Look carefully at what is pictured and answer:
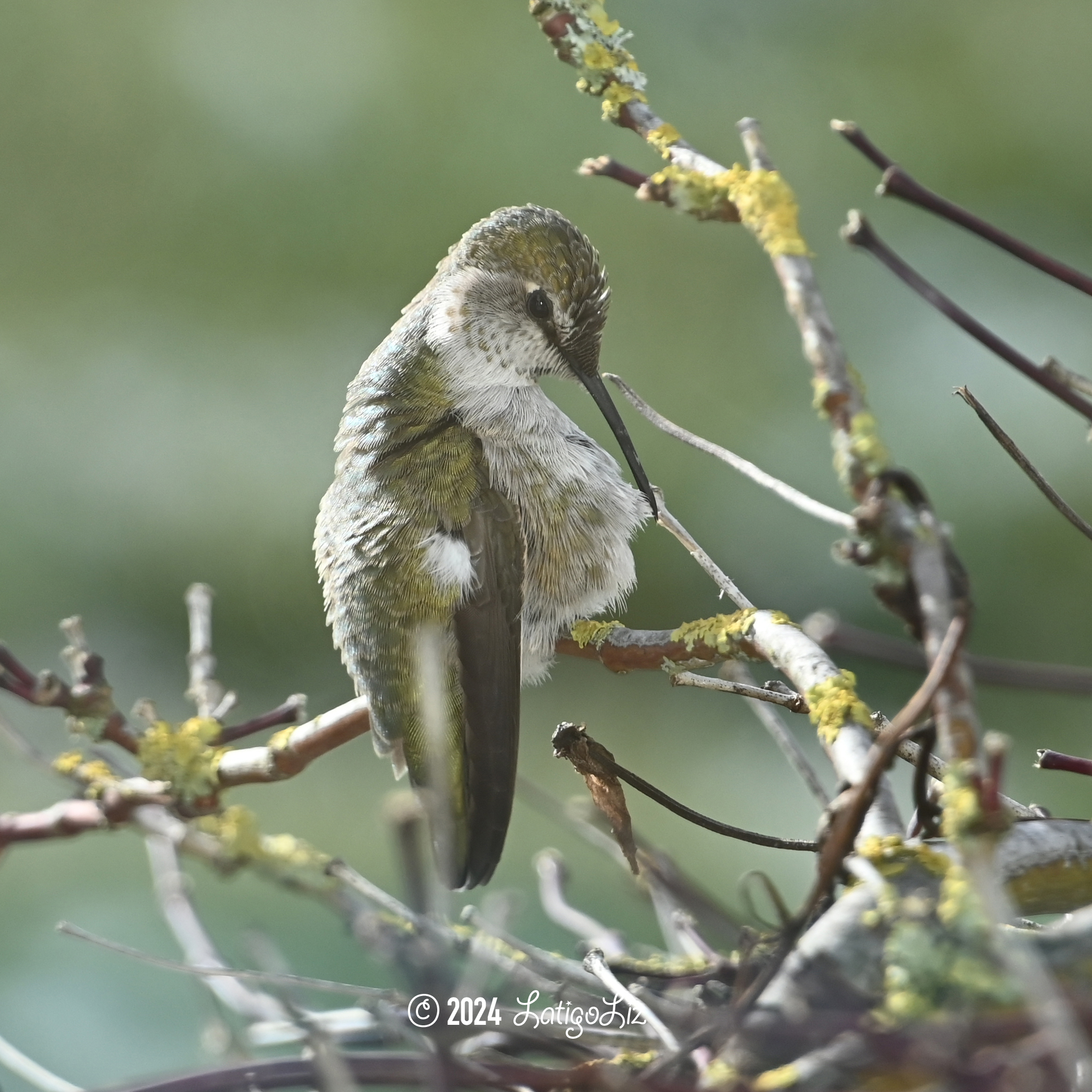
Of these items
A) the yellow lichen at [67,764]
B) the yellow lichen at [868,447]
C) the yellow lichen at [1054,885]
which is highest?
the yellow lichen at [67,764]

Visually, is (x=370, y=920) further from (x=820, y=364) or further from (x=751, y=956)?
(x=820, y=364)

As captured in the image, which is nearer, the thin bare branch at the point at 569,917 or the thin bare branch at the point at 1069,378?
the thin bare branch at the point at 1069,378

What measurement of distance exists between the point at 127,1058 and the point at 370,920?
1518 millimetres

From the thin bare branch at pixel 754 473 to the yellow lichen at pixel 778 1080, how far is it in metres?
0.15

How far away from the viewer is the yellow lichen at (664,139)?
1.82ft

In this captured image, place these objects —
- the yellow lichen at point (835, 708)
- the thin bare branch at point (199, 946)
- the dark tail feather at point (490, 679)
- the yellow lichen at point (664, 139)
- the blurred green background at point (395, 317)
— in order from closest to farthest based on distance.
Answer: the yellow lichen at point (835, 708), the yellow lichen at point (664, 139), the thin bare branch at point (199, 946), the dark tail feather at point (490, 679), the blurred green background at point (395, 317)

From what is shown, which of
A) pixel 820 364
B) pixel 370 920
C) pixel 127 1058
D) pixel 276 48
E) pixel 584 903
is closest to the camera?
pixel 820 364

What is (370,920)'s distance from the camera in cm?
48

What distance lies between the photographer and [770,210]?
426mm

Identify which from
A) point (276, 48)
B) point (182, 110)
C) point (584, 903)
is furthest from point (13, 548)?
point (584, 903)

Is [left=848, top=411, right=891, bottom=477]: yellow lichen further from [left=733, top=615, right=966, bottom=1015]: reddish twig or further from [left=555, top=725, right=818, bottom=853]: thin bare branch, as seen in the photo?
[left=555, top=725, right=818, bottom=853]: thin bare branch

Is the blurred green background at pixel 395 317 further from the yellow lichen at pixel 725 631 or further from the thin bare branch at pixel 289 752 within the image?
the yellow lichen at pixel 725 631

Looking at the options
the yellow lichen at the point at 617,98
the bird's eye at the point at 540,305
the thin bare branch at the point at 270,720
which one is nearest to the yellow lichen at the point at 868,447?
the yellow lichen at the point at 617,98

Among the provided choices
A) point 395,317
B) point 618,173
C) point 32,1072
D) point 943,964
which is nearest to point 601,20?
point 618,173
